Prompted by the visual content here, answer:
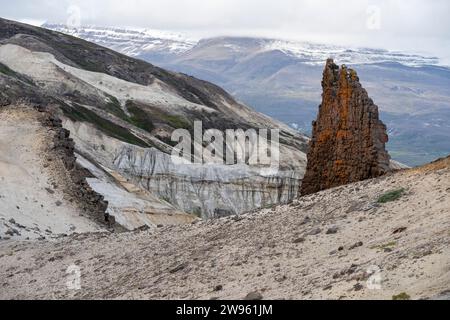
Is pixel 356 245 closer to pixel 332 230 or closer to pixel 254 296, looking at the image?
pixel 332 230

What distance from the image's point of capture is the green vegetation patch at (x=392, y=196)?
22.9 metres

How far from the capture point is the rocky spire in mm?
30156

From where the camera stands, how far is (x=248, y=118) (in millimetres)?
173000

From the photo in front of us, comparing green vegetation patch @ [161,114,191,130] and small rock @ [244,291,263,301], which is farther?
green vegetation patch @ [161,114,191,130]

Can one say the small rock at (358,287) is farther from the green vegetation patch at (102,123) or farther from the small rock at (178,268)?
the green vegetation patch at (102,123)

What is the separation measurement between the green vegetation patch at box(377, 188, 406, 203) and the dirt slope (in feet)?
0.40

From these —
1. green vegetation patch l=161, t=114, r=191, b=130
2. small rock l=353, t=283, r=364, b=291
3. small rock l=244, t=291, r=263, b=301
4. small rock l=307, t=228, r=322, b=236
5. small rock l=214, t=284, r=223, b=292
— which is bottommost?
green vegetation patch l=161, t=114, r=191, b=130

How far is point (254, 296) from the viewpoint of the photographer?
18047 millimetres

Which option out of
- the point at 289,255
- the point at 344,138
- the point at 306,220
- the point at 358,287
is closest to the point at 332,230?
the point at 289,255

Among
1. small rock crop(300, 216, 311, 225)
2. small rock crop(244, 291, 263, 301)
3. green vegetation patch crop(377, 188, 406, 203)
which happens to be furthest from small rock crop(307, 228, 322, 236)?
small rock crop(244, 291, 263, 301)

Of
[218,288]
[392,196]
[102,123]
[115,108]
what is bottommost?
[115,108]

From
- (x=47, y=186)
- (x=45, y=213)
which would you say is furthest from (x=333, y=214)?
(x=47, y=186)

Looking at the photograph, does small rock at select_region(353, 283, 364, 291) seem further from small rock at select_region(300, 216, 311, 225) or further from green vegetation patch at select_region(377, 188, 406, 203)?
small rock at select_region(300, 216, 311, 225)

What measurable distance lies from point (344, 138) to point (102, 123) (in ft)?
238
